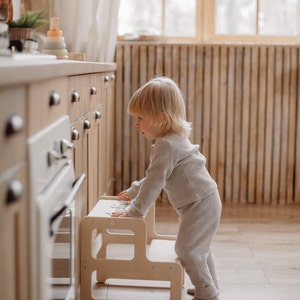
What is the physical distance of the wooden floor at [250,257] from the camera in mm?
2607

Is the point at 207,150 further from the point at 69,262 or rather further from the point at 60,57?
the point at 69,262

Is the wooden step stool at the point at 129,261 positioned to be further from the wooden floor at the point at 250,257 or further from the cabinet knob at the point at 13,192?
the cabinet knob at the point at 13,192

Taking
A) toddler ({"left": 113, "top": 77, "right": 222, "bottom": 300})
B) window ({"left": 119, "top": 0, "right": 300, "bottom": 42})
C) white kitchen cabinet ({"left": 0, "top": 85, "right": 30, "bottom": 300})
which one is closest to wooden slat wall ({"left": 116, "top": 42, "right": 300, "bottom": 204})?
window ({"left": 119, "top": 0, "right": 300, "bottom": 42})

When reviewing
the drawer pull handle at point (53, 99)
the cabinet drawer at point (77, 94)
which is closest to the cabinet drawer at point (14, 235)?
the drawer pull handle at point (53, 99)

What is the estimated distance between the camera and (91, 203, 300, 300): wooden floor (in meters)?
2.61

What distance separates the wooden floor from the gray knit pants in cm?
20

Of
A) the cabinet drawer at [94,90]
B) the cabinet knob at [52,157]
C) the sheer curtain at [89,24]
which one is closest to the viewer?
the cabinet knob at [52,157]

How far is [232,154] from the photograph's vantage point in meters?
4.20

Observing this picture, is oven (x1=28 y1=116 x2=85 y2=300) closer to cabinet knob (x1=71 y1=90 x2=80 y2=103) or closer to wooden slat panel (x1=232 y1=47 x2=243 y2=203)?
cabinet knob (x1=71 y1=90 x2=80 y2=103)

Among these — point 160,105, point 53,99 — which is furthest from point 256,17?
point 53,99

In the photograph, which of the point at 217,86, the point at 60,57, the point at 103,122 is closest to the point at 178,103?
the point at 60,57

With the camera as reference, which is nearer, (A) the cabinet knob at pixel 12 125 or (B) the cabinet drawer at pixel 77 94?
(A) the cabinet knob at pixel 12 125

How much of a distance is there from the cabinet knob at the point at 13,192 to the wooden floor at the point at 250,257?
1.47m

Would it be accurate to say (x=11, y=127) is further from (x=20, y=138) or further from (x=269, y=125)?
(x=269, y=125)
